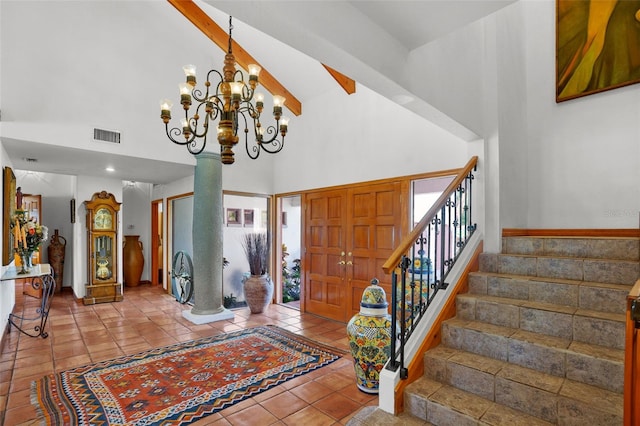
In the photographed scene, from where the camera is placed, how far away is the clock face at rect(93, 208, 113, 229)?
593 centimetres

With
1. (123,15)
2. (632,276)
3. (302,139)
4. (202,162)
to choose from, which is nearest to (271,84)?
(302,139)

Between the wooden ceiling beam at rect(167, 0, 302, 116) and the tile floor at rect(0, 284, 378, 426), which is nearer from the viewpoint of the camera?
the tile floor at rect(0, 284, 378, 426)

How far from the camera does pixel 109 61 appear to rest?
411 cm

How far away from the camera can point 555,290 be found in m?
2.28

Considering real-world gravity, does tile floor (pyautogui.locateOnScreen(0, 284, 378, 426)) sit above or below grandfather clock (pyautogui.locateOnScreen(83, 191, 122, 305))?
below

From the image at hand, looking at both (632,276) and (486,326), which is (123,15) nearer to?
(486,326)

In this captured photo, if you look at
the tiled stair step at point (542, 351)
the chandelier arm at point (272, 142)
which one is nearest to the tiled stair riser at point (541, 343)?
the tiled stair step at point (542, 351)

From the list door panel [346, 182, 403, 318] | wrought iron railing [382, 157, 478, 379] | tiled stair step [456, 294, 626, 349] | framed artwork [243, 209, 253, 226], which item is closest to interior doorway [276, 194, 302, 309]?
framed artwork [243, 209, 253, 226]

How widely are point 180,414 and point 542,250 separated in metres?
3.18

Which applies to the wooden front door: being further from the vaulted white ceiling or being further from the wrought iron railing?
the vaulted white ceiling

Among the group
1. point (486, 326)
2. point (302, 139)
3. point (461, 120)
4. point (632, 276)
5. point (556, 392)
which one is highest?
point (302, 139)

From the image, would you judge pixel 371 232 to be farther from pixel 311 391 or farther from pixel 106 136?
pixel 106 136

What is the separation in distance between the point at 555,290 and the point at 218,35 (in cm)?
479

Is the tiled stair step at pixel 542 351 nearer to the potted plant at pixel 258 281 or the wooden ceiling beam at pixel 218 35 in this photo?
the potted plant at pixel 258 281
